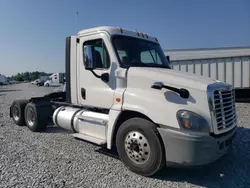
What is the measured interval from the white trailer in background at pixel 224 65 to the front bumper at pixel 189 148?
9989 mm

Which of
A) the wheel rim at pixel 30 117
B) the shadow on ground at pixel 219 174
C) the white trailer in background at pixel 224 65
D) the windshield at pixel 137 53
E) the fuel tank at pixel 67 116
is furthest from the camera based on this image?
the white trailer in background at pixel 224 65

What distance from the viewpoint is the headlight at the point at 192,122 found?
342 centimetres

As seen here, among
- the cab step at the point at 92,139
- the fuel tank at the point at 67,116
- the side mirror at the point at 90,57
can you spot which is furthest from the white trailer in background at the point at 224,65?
the side mirror at the point at 90,57

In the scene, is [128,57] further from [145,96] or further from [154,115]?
[154,115]

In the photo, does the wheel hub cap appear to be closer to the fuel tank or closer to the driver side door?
the fuel tank

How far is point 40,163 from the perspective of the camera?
14.7ft

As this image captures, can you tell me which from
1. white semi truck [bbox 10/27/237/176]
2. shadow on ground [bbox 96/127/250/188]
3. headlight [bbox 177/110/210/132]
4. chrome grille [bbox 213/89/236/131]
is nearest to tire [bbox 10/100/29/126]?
white semi truck [bbox 10/27/237/176]

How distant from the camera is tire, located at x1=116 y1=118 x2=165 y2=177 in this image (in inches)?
145

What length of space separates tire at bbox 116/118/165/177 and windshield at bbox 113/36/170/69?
129 centimetres

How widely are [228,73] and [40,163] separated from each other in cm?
1191

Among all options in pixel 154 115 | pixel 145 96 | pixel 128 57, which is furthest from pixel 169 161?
pixel 128 57

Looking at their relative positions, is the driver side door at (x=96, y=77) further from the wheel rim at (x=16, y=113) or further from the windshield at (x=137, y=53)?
the wheel rim at (x=16, y=113)

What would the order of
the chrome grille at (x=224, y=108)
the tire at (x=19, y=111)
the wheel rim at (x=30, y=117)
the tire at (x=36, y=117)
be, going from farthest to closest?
the tire at (x=19, y=111), the wheel rim at (x=30, y=117), the tire at (x=36, y=117), the chrome grille at (x=224, y=108)

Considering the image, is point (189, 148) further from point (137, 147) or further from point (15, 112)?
point (15, 112)
